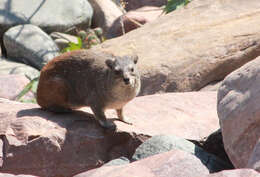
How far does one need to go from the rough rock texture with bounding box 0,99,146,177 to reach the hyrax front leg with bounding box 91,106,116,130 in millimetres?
73

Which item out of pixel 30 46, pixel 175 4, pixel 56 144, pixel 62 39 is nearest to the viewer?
pixel 56 144

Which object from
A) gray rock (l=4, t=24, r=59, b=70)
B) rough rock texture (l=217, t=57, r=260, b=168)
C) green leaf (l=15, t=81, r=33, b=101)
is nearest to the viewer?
rough rock texture (l=217, t=57, r=260, b=168)

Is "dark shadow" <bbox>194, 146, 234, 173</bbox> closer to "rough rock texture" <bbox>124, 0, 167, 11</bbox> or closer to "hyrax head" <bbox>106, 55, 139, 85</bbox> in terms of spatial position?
"hyrax head" <bbox>106, 55, 139, 85</bbox>

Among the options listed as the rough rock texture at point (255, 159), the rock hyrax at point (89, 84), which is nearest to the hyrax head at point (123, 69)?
the rock hyrax at point (89, 84)

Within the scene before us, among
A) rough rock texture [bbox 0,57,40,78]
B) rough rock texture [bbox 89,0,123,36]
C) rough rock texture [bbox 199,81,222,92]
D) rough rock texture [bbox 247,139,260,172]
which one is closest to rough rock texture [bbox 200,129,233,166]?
rough rock texture [bbox 247,139,260,172]

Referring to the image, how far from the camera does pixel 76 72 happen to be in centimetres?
709

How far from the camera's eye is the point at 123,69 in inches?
259

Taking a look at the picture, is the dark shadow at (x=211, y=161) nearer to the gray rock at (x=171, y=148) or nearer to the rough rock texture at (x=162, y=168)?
the gray rock at (x=171, y=148)

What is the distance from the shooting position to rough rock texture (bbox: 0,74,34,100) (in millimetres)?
10547

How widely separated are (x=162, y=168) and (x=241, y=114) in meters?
0.90

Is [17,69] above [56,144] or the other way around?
the other way around

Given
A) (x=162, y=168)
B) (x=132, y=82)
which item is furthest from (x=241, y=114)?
(x=132, y=82)

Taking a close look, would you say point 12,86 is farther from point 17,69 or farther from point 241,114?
point 241,114

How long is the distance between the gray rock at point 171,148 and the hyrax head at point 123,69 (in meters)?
0.80
